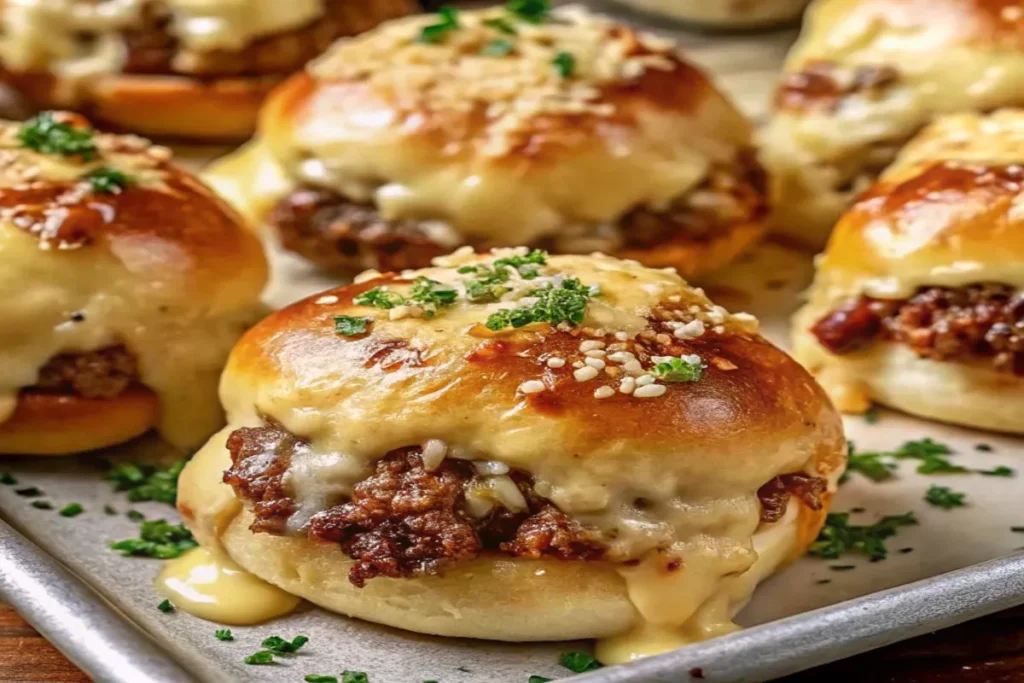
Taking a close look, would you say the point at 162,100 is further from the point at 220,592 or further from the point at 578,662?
the point at 578,662

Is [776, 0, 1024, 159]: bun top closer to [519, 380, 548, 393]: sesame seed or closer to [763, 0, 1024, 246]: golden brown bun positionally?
[763, 0, 1024, 246]: golden brown bun

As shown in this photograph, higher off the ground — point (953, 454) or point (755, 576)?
point (755, 576)

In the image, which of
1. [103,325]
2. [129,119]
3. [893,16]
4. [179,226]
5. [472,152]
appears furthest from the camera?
[129,119]

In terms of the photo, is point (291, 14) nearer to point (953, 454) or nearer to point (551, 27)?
point (551, 27)

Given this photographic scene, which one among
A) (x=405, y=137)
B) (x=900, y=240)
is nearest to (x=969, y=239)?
(x=900, y=240)

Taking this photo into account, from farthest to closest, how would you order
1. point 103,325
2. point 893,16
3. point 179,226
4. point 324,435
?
point 893,16
point 179,226
point 103,325
point 324,435

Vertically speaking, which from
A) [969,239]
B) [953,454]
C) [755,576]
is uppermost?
[969,239]

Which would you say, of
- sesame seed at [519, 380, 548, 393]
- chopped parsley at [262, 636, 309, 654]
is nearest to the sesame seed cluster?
sesame seed at [519, 380, 548, 393]
